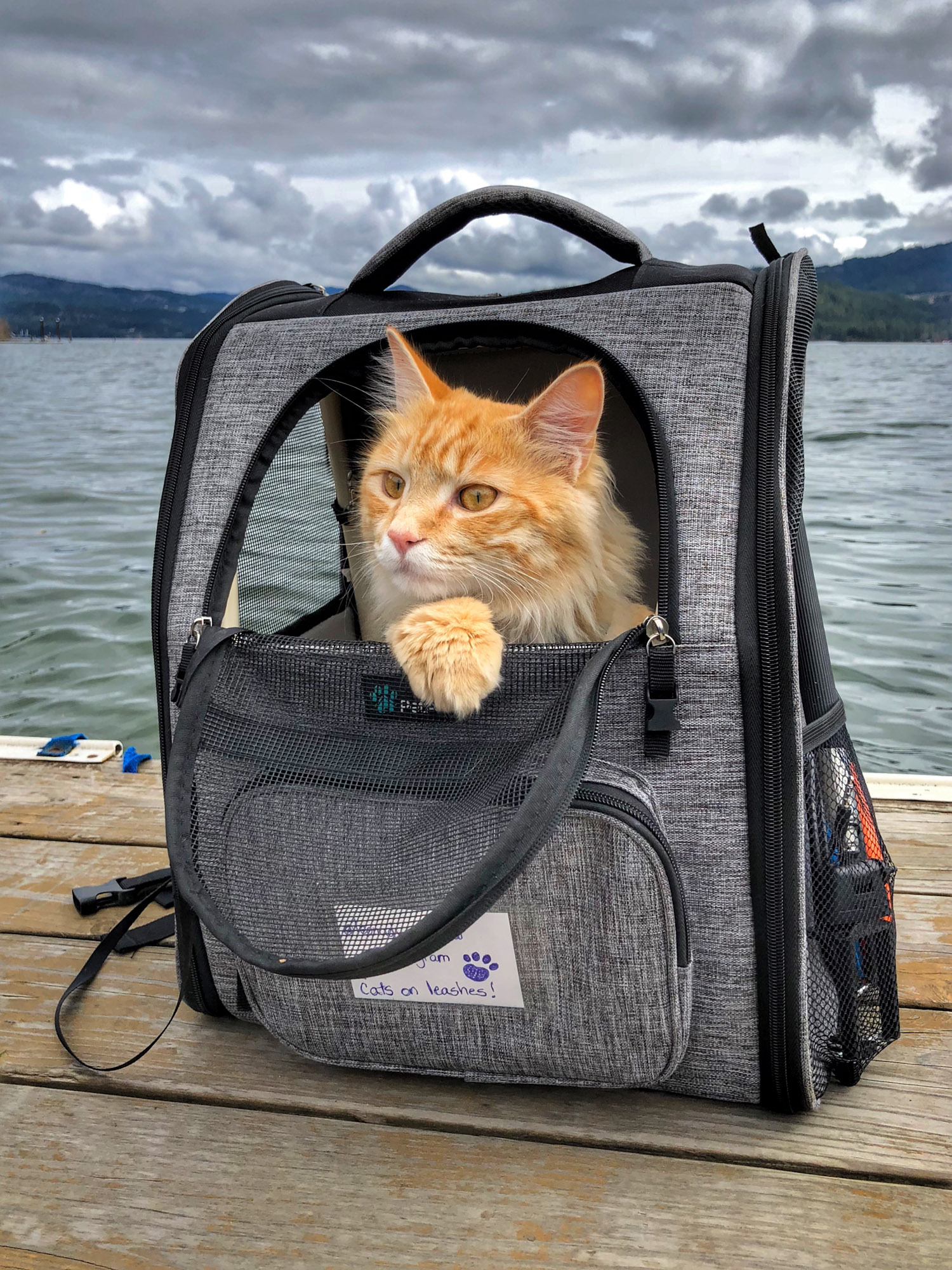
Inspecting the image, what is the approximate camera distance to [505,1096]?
3.24 feet

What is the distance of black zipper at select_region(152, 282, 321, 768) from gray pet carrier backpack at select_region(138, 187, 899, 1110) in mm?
51

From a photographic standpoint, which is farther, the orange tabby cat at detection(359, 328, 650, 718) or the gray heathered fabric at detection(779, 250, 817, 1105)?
the orange tabby cat at detection(359, 328, 650, 718)

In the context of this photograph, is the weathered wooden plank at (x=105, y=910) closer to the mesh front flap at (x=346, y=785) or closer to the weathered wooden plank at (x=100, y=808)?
the weathered wooden plank at (x=100, y=808)

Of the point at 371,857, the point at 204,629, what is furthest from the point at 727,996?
the point at 204,629

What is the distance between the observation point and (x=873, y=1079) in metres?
1.00

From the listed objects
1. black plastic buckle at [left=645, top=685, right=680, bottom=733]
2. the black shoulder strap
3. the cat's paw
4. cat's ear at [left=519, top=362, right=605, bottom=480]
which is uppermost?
cat's ear at [left=519, top=362, right=605, bottom=480]

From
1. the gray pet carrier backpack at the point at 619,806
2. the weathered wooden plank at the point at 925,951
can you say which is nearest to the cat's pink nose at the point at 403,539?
the gray pet carrier backpack at the point at 619,806

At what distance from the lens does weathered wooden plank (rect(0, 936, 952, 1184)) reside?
2.98ft

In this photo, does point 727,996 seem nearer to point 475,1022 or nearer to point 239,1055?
point 475,1022

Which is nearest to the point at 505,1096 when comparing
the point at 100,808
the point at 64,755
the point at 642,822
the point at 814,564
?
the point at 642,822

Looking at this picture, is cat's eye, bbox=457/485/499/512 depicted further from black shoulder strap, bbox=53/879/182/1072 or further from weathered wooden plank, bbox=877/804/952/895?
weathered wooden plank, bbox=877/804/952/895

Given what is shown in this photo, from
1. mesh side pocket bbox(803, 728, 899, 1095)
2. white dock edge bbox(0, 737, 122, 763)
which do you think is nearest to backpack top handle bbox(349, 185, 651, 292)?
mesh side pocket bbox(803, 728, 899, 1095)

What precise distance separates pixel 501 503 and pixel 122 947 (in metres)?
0.80

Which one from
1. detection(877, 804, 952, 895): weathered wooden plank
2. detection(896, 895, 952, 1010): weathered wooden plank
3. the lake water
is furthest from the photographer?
the lake water
